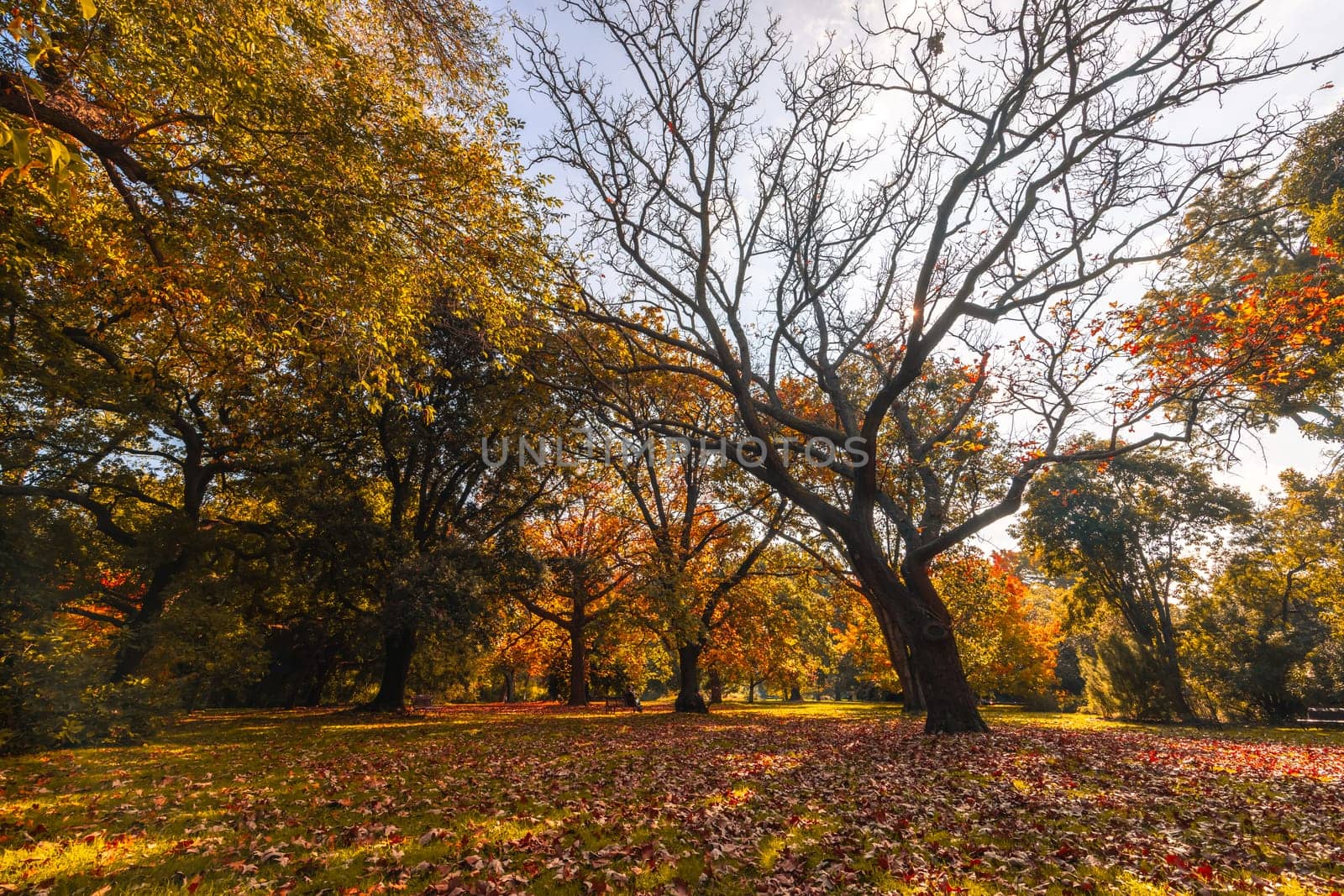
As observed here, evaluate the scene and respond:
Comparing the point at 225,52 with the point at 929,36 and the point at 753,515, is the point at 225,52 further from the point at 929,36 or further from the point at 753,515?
the point at 753,515

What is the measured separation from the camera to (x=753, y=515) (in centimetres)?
2345

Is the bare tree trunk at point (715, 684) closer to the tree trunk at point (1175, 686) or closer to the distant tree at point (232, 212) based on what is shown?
the tree trunk at point (1175, 686)

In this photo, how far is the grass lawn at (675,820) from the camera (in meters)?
4.45

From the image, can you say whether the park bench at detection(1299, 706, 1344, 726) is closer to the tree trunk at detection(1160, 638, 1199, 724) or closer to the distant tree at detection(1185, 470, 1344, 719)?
the distant tree at detection(1185, 470, 1344, 719)

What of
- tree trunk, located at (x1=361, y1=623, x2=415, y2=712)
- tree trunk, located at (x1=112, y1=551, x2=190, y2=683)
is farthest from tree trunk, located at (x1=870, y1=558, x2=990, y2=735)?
tree trunk, located at (x1=112, y1=551, x2=190, y2=683)

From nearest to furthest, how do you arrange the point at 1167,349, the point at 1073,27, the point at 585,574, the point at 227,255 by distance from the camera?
the point at 227,255, the point at 1073,27, the point at 1167,349, the point at 585,574

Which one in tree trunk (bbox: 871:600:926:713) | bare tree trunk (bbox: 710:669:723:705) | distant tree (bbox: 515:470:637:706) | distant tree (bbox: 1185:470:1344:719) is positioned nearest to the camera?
distant tree (bbox: 1185:470:1344:719)

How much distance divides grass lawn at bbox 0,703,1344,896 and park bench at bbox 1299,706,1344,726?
12.5 meters

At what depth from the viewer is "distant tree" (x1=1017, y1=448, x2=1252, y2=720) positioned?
24.2 meters

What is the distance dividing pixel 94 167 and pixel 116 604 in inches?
566

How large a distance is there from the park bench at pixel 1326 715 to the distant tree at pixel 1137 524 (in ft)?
15.7

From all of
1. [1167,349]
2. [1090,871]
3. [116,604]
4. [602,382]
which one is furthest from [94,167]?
[1167,349]

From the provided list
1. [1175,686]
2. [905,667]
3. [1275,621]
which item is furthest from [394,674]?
[1275,621]

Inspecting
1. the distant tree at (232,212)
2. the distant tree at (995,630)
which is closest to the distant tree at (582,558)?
the distant tree at (232,212)
